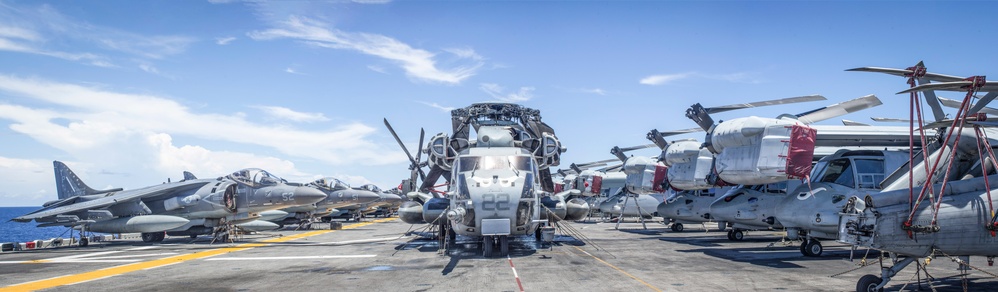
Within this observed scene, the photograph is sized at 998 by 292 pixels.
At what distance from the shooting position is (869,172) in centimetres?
1639

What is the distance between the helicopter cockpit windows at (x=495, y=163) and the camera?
17.0m

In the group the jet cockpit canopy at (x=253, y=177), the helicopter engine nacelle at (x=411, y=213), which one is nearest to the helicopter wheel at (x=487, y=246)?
the helicopter engine nacelle at (x=411, y=213)

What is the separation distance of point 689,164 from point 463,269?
12.2 metres

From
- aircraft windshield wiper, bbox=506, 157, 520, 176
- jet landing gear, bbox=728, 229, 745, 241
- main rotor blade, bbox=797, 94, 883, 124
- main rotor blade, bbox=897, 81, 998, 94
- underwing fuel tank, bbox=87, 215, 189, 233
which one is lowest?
jet landing gear, bbox=728, 229, 745, 241

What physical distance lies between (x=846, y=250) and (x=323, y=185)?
27.8 meters

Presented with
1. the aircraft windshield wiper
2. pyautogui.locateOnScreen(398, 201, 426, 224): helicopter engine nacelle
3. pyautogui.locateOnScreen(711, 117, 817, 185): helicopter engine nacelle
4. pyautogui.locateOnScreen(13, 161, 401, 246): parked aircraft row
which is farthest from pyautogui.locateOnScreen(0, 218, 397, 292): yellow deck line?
pyautogui.locateOnScreen(711, 117, 817, 185): helicopter engine nacelle

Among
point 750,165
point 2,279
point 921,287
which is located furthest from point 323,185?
point 921,287

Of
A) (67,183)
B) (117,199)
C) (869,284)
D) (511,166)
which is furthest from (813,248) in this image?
(67,183)

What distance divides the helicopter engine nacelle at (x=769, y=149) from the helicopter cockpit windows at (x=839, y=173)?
2.83 metres

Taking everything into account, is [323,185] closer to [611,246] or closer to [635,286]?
[611,246]

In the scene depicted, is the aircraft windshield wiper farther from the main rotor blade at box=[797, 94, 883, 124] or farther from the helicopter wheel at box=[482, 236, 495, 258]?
the main rotor blade at box=[797, 94, 883, 124]

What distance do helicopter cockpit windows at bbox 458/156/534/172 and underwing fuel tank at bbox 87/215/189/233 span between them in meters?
12.0

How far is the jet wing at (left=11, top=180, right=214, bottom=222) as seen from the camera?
21708 millimetres

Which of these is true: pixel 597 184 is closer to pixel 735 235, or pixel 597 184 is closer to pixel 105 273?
pixel 735 235
